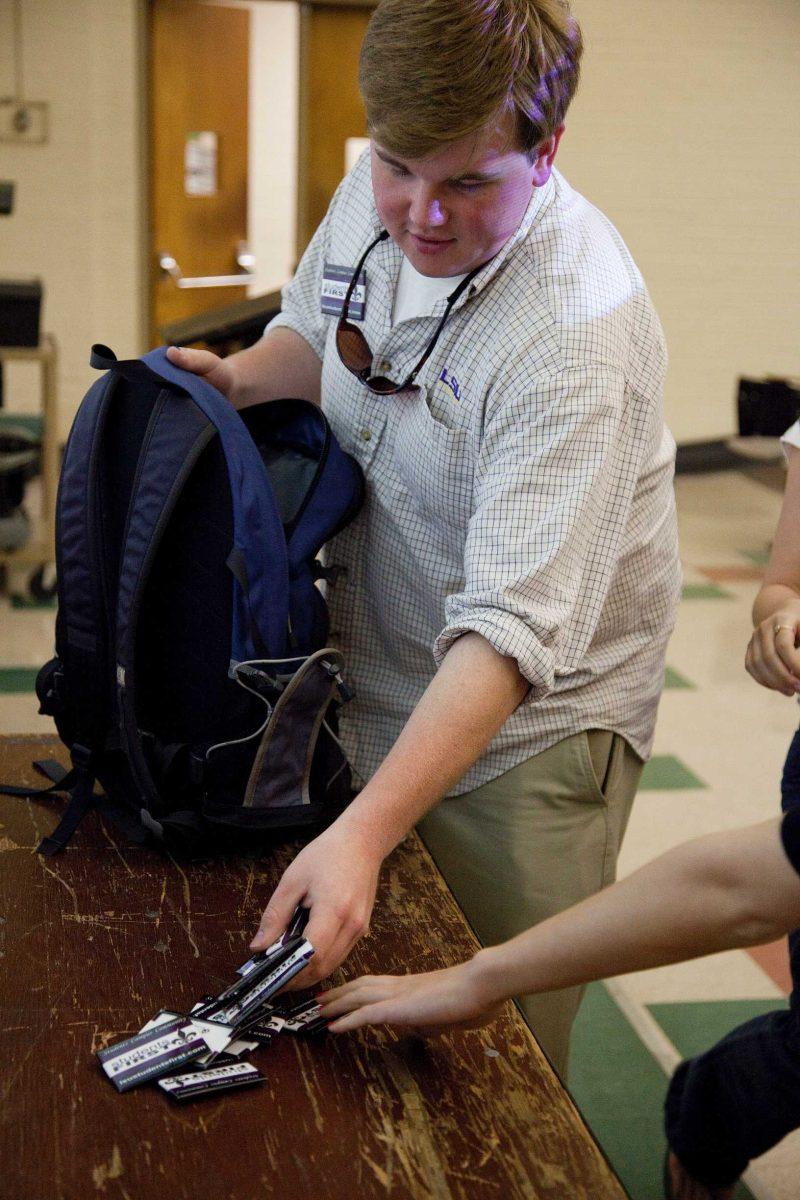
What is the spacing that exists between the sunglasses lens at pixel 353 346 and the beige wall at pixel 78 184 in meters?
4.65

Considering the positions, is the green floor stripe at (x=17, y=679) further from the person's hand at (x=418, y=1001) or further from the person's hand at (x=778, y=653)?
the person's hand at (x=418, y=1001)

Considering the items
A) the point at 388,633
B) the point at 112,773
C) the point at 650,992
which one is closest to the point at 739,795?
the point at 650,992

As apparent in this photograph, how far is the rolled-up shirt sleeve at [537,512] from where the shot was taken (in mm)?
1138

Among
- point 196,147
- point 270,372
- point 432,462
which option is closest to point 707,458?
point 196,147

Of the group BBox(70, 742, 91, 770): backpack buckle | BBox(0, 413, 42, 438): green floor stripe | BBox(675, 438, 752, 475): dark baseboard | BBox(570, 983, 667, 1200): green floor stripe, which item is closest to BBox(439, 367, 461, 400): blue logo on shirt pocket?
BBox(70, 742, 91, 770): backpack buckle

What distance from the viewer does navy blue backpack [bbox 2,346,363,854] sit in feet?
4.04

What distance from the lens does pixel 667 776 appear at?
3326mm

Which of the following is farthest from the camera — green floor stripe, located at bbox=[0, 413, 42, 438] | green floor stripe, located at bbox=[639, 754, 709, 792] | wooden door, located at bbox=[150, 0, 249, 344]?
wooden door, located at bbox=[150, 0, 249, 344]

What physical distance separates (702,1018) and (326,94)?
5165 millimetres

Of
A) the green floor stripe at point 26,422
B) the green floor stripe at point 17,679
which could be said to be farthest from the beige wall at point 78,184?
the green floor stripe at point 17,679

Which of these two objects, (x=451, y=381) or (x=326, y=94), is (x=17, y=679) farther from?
(x=326, y=94)

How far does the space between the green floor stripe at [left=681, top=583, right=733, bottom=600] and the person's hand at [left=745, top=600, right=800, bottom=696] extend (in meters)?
3.38

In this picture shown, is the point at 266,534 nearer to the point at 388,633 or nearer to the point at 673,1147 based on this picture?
the point at 388,633

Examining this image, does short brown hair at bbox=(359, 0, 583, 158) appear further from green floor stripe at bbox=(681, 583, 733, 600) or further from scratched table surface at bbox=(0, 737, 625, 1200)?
green floor stripe at bbox=(681, 583, 733, 600)
